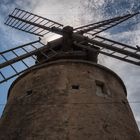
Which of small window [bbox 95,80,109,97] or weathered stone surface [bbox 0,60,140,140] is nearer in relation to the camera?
weathered stone surface [bbox 0,60,140,140]

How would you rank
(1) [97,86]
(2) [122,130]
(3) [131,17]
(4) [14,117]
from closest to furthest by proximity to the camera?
(2) [122,130], (4) [14,117], (1) [97,86], (3) [131,17]

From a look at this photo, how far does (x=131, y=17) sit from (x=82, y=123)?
311 inches

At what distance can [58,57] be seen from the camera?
10.8 m

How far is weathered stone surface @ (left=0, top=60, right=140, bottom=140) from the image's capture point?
287 inches

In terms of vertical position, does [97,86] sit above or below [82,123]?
above

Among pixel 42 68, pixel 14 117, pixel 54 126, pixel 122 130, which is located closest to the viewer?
pixel 54 126

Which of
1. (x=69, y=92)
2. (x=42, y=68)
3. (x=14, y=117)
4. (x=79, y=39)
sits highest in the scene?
(x=79, y=39)

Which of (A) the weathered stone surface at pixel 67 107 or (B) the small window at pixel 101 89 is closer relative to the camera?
(A) the weathered stone surface at pixel 67 107

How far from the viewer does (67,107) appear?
778 cm

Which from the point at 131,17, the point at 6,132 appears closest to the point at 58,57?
the point at 6,132

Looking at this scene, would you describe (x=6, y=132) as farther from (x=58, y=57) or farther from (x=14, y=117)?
(x=58, y=57)

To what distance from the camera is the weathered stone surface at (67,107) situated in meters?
7.29

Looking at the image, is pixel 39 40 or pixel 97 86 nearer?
pixel 97 86

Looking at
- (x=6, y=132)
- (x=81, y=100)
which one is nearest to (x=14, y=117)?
(x=6, y=132)
